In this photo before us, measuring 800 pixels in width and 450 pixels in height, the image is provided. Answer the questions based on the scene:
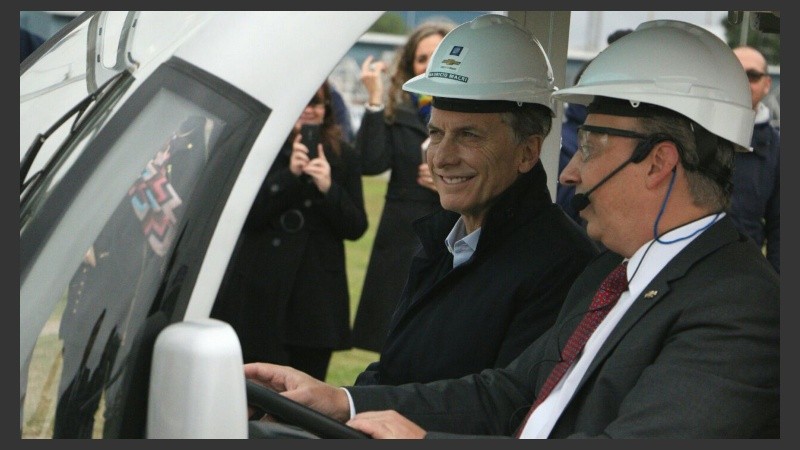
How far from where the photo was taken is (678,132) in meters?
2.64

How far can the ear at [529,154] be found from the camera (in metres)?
3.50

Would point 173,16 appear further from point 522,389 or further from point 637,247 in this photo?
point 522,389

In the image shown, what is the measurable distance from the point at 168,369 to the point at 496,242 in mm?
1509

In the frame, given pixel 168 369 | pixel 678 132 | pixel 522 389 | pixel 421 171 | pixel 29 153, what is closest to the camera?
pixel 168 369

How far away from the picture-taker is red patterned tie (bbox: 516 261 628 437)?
8.68 feet

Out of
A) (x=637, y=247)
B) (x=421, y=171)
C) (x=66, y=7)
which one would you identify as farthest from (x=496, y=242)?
(x=421, y=171)

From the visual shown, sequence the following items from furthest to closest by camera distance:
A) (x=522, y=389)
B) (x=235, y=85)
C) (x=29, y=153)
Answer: (x=522, y=389), (x=29, y=153), (x=235, y=85)

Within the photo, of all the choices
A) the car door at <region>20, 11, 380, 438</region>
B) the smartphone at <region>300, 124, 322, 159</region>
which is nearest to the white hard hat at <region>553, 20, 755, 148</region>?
the car door at <region>20, 11, 380, 438</region>

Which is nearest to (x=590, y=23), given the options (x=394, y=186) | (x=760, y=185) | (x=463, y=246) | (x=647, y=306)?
(x=760, y=185)

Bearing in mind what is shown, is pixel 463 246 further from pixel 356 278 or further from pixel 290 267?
pixel 356 278

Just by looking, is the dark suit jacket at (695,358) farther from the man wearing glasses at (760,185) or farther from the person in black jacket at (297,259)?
the man wearing glasses at (760,185)

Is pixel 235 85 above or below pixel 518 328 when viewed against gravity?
above

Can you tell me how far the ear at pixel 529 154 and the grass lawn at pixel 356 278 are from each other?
11.7 feet

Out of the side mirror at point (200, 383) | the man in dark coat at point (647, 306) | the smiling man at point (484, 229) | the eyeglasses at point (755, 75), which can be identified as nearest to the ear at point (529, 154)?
the smiling man at point (484, 229)
